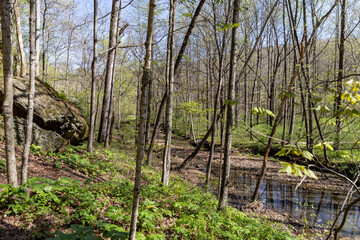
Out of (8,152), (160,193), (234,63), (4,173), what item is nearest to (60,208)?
(8,152)

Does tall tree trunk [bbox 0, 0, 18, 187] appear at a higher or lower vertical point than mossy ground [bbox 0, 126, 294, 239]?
higher

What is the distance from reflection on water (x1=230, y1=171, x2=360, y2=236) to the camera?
723cm

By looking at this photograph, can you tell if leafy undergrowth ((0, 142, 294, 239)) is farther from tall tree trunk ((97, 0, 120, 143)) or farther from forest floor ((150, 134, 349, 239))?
tall tree trunk ((97, 0, 120, 143))

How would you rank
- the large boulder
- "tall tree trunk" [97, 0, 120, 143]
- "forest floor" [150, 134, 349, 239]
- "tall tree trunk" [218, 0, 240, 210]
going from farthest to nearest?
"tall tree trunk" [97, 0, 120, 143], "forest floor" [150, 134, 349, 239], the large boulder, "tall tree trunk" [218, 0, 240, 210]

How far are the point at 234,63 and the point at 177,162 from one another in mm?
9008

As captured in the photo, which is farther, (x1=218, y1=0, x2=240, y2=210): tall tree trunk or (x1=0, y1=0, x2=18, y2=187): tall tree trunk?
(x1=218, y1=0, x2=240, y2=210): tall tree trunk

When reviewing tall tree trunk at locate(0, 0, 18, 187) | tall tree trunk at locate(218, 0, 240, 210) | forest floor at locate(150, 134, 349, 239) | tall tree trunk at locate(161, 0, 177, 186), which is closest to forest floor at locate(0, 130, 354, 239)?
forest floor at locate(150, 134, 349, 239)

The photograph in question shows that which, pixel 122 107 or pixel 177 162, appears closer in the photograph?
pixel 177 162

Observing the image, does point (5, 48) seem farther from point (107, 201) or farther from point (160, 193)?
point (160, 193)

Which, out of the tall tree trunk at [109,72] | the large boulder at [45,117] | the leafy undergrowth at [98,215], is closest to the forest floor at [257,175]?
the leafy undergrowth at [98,215]

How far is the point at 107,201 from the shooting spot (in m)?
4.59

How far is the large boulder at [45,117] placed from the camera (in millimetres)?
6500

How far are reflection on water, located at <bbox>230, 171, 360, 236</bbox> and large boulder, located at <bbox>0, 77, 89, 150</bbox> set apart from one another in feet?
23.3

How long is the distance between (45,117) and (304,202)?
1043 centimetres
